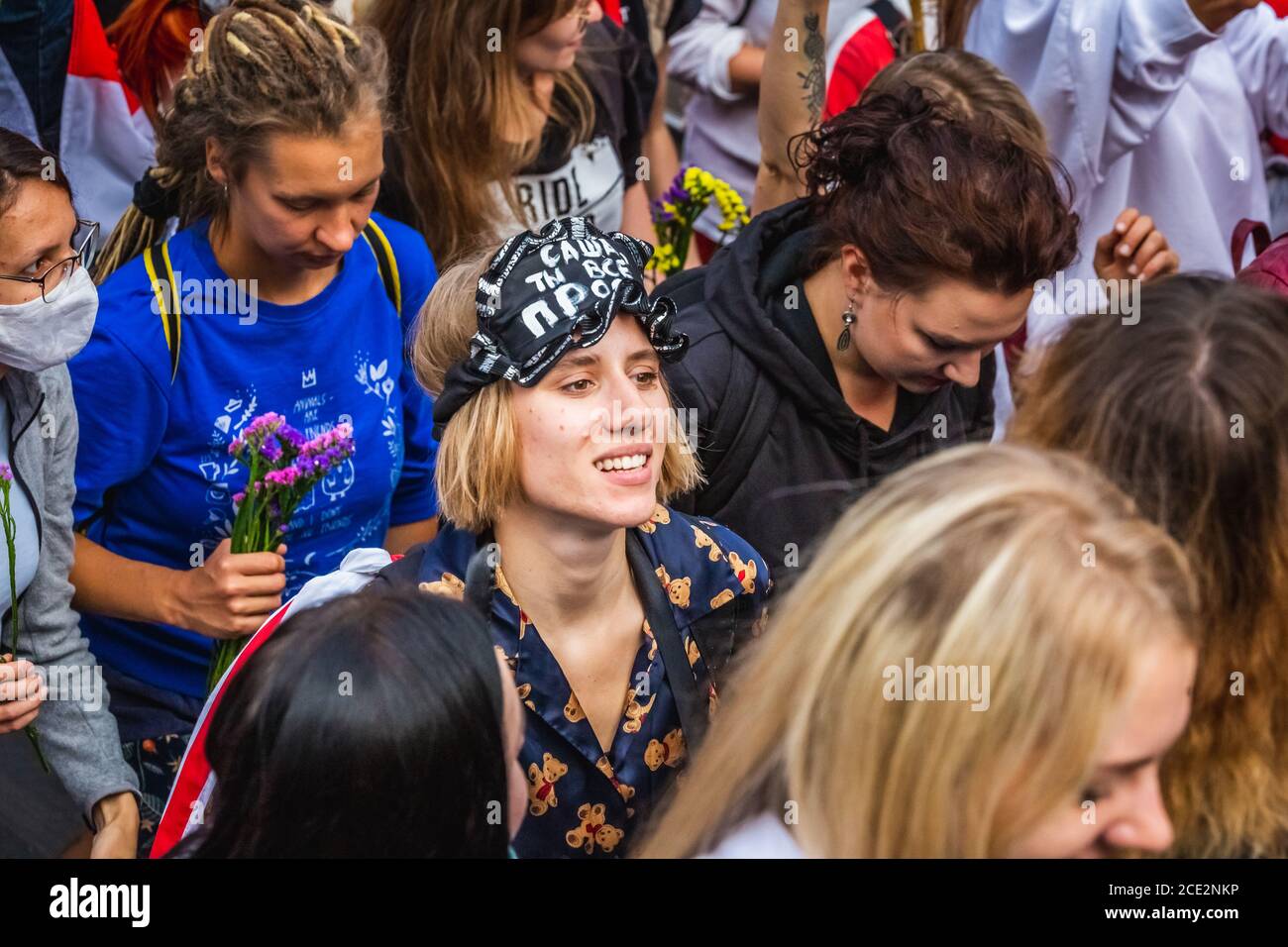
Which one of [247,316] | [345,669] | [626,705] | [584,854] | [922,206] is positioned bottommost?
[584,854]

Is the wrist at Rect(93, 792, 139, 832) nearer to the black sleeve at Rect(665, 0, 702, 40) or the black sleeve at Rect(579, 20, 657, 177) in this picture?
the black sleeve at Rect(579, 20, 657, 177)

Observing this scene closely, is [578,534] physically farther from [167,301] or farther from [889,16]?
[889,16]

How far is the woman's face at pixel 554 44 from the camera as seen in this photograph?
368cm

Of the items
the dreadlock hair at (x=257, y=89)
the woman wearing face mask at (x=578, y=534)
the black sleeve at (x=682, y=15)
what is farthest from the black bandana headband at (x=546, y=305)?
the black sleeve at (x=682, y=15)

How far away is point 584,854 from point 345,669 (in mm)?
813

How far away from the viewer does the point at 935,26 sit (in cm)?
467

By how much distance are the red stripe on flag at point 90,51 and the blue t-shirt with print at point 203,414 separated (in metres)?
0.97

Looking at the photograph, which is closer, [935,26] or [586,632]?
[586,632]

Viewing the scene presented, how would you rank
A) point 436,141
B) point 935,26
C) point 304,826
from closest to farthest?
point 304,826 → point 436,141 → point 935,26

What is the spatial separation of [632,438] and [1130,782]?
1.14 metres

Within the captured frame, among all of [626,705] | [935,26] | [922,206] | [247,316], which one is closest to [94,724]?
[247,316]

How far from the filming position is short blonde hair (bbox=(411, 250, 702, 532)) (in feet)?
8.36

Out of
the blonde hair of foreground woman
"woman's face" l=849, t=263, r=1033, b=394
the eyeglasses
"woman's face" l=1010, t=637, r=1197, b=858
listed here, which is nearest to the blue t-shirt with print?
the eyeglasses
